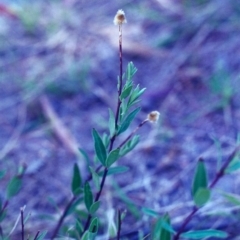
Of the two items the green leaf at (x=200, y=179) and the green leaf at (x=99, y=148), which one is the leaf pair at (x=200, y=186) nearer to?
the green leaf at (x=200, y=179)

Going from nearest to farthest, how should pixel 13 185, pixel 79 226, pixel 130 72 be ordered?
pixel 130 72 < pixel 79 226 < pixel 13 185

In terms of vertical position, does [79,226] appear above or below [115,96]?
below

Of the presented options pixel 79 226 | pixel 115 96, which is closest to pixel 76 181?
pixel 79 226

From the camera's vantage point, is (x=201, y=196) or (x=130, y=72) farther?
(x=201, y=196)

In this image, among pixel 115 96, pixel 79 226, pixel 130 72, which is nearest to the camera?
pixel 130 72

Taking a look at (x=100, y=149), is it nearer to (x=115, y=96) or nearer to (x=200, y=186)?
(x=200, y=186)

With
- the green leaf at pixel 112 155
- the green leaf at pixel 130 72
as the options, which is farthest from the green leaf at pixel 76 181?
the green leaf at pixel 130 72

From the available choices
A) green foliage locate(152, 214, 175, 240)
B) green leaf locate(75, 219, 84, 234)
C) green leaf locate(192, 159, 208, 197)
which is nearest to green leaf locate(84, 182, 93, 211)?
green leaf locate(75, 219, 84, 234)

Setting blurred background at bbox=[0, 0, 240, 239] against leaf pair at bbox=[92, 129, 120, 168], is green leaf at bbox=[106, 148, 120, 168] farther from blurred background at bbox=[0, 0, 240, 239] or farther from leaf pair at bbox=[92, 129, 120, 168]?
blurred background at bbox=[0, 0, 240, 239]
